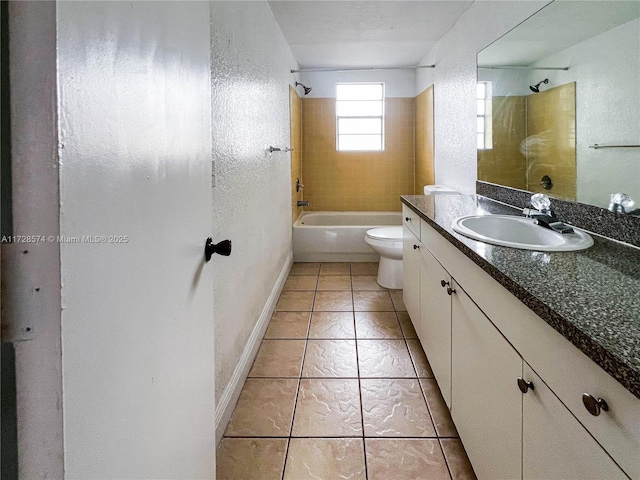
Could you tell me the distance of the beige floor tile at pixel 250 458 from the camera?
4.76ft

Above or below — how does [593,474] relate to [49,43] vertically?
below

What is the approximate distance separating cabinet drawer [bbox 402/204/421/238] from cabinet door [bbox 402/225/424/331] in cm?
3

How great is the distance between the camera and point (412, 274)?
2480 mm

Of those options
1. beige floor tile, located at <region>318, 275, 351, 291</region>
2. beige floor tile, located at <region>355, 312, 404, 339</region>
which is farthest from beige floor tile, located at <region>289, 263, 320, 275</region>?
beige floor tile, located at <region>355, 312, 404, 339</region>

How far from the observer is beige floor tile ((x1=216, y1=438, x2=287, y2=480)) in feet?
4.76

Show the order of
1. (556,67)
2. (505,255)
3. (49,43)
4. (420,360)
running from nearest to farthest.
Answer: (49,43) → (505,255) → (556,67) → (420,360)

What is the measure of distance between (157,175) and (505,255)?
0.97 metres

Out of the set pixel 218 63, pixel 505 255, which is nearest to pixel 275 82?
pixel 218 63

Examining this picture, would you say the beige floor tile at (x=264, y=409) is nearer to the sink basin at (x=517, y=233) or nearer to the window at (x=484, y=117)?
the sink basin at (x=517, y=233)

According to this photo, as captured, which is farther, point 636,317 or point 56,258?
point 636,317

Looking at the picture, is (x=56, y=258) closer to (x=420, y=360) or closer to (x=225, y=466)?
(x=225, y=466)

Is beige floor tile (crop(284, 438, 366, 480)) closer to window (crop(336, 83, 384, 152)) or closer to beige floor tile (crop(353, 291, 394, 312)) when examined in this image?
beige floor tile (crop(353, 291, 394, 312))

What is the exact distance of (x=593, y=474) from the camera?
70cm

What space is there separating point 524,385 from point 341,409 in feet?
3.39
